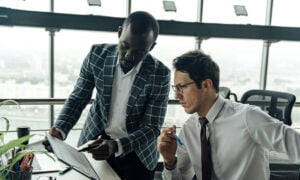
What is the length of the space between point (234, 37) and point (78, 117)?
181 centimetres

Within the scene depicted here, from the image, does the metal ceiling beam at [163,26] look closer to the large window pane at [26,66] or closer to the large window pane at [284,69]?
the large window pane at [26,66]

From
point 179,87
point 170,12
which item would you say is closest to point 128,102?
point 179,87

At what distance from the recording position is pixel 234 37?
303 cm

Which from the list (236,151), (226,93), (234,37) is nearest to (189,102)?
(236,151)

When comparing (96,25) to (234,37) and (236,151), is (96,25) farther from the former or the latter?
(236,151)

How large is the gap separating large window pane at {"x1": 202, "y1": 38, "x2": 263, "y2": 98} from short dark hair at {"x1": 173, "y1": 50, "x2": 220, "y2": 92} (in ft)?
9.44

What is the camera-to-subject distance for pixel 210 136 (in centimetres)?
151

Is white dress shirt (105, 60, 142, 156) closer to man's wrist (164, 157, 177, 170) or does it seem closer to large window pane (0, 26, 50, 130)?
man's wrist (164, 157, 177, 170)

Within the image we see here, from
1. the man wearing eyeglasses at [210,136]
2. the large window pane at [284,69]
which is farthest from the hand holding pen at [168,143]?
the large window pane at [284,69]

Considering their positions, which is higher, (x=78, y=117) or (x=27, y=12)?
(x=27, y=12)

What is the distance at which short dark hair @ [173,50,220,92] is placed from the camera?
1.46m

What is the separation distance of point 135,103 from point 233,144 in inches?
19.2

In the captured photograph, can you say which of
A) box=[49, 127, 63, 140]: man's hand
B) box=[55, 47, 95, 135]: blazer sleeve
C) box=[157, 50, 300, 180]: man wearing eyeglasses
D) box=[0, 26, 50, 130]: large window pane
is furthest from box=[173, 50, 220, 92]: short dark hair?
box=[0, 26, 50, 130]: large window pane

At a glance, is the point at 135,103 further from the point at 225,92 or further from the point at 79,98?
the point at 225,92
